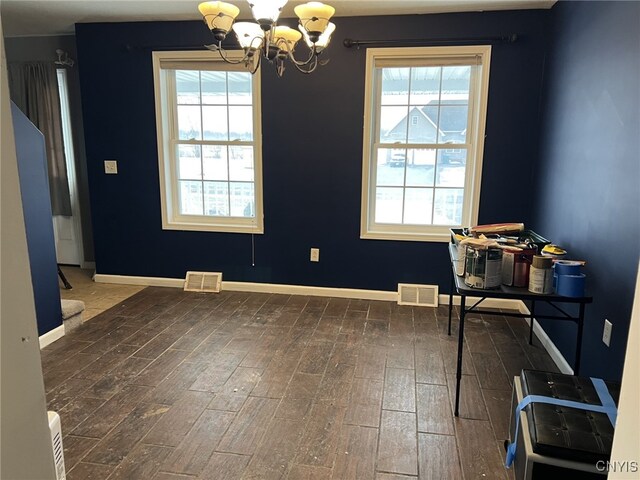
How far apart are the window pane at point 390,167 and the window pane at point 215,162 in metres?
1.48

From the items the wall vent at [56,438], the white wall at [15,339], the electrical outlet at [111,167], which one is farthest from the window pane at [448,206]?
the white wall at [15,339]

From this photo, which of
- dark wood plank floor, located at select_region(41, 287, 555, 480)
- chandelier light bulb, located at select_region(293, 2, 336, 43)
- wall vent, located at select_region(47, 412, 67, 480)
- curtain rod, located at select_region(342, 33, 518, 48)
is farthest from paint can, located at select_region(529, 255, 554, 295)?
curtain rod, located at select_region(342, 33, 518, 48)

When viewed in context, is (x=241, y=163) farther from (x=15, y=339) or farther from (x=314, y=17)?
(x=15, y=339)

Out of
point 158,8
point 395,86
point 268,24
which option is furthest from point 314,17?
point 158,8

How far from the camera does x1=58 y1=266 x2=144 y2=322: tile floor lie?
3883mm

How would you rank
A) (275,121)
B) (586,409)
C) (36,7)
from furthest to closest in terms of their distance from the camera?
1. (275,121)
2. (36,7)
3. (586,409)

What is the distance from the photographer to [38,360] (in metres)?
0.64

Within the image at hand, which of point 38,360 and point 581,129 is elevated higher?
point 581,129

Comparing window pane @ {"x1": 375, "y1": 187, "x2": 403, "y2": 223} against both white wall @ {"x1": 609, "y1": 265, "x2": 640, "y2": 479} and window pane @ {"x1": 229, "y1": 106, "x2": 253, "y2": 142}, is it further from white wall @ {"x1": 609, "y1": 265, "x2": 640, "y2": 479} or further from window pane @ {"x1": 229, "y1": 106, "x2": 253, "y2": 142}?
white wall @ {"x1": 609, "y1": 265, "x2": 640, "y2": 479}

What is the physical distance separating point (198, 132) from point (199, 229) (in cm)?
94

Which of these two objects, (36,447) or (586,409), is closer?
(36,447)

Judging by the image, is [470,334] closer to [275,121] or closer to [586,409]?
[586,409]

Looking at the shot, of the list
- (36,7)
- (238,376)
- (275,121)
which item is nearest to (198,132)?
(275,121)

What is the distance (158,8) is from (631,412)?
4.11m
